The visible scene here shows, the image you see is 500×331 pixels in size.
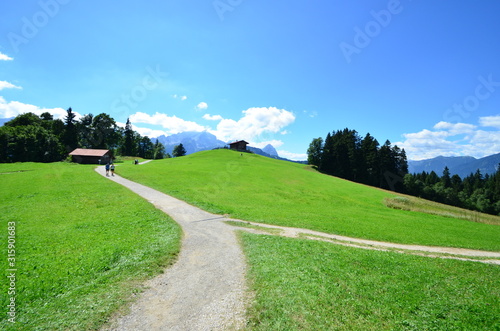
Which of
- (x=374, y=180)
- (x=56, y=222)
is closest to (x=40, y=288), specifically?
(x=56, y=222)

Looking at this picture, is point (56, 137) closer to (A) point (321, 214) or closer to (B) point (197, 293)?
(A) point (321, 214)

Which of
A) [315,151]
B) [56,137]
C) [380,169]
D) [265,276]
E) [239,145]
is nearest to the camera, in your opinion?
[265,276]

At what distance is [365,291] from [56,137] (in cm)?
10911

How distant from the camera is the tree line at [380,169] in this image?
8888cm

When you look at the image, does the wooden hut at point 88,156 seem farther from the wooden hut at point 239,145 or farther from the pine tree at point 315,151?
the pine tree at point 315,151

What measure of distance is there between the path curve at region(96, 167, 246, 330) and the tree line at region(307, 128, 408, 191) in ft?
304

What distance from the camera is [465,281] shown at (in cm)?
1116

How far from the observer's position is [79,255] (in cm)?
1127

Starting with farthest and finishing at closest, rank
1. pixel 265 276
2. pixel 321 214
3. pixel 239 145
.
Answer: pixel 239 145 → pixel 321 214 → pixel 265 276

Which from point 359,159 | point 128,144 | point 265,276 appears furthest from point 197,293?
point 128,144

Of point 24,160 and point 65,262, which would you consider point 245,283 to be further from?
point 24,160
